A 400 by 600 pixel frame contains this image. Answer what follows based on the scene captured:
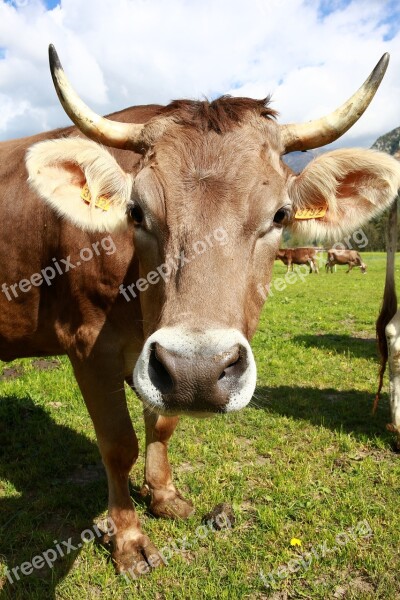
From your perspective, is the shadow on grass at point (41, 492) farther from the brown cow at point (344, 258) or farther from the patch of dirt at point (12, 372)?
the brown cow at point (344, 258)

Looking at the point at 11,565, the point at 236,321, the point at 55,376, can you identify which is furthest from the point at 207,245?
the point at 55,376

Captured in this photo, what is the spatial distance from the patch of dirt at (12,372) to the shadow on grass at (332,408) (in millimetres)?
3549

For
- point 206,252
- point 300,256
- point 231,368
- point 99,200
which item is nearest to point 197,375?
point 231,368

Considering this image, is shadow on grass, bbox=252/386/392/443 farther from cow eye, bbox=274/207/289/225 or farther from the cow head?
cow eye, bbox=274/207/289/225

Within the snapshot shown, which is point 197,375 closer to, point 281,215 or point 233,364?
point 233,364

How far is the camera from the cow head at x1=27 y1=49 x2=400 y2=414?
200cm

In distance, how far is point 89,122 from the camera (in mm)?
2797

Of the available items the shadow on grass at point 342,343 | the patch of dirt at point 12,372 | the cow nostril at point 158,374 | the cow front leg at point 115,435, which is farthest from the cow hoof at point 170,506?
the shadow on grass at point 342,343

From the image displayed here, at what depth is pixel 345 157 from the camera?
2.80 metres

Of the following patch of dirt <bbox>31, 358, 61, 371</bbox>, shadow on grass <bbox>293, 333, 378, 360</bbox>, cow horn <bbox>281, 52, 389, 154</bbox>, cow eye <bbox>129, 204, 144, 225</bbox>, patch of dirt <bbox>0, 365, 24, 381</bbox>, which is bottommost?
shadow on grass <bbox>293, 333, 378, 360</bbox>

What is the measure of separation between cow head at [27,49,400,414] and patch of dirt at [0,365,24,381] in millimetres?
4468

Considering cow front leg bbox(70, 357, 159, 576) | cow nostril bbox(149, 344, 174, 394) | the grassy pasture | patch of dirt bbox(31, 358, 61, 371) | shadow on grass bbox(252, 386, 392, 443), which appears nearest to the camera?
cow nostril bbox(149, 344, 174, 394)

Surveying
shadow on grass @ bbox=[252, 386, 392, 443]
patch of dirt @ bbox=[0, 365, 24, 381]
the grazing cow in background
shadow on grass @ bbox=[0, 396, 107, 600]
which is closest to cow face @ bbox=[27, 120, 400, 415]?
shadow on grass @ bbox=[0, 396, 107, 600]

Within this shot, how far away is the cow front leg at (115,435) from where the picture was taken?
10.8ft
